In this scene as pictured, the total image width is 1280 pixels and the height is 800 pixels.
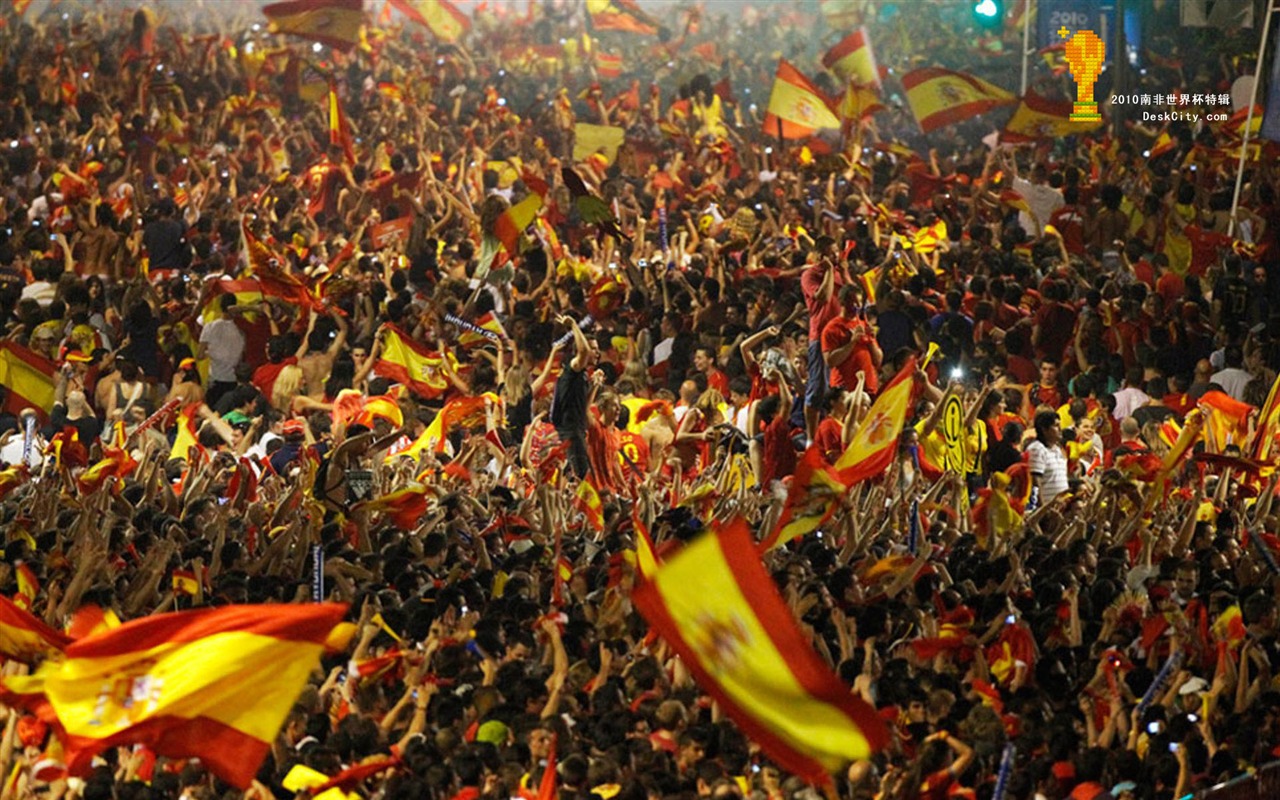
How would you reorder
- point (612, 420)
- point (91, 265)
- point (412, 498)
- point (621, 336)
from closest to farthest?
point (412, 498) → point (612, 420) → point (621, 336) → point (91, 265)

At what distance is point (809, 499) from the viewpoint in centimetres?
1252

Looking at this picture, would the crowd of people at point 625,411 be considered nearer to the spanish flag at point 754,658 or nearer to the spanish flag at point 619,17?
the spanish flag at point 754,658

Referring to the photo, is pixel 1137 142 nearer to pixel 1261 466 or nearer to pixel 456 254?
pixel 456 254

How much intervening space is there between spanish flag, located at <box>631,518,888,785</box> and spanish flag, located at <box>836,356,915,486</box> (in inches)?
174

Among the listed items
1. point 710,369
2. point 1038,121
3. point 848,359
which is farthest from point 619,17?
point 848,359

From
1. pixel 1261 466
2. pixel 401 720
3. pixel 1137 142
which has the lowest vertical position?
pixel 1137 142

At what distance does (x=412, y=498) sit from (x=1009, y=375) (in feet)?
18.0

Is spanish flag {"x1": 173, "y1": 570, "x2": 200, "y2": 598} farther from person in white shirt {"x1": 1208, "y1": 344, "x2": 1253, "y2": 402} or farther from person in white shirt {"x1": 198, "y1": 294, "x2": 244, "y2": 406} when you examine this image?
person in white shirt {"x1": 1208, "y1": 344, "x2": 1253, "y2": 402}

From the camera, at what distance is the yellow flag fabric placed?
2556 centimetres

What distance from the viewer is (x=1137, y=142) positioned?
2486 cm

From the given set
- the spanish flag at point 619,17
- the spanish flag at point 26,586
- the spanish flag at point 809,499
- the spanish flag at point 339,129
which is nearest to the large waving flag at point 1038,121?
the spanish flag at point 339,129

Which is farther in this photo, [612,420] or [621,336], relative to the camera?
[621,336]

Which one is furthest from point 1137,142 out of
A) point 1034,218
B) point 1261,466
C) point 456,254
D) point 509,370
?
point 1261,466

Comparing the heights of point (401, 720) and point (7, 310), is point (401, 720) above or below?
above
